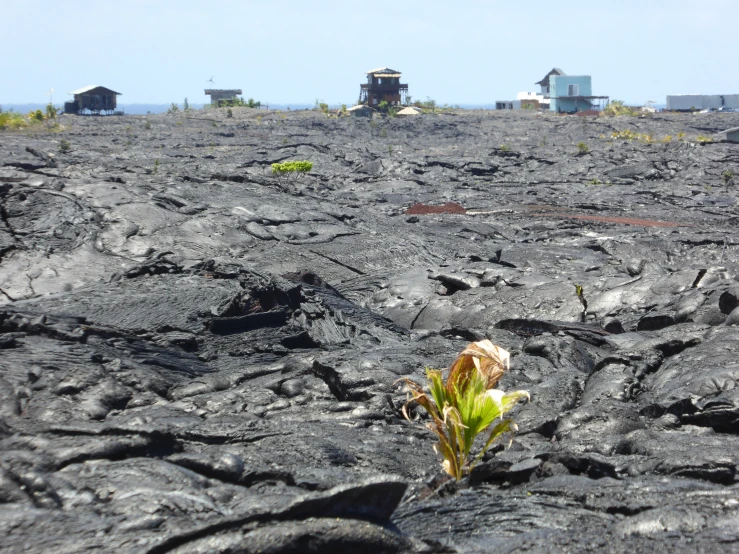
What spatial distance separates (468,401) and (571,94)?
67.2m

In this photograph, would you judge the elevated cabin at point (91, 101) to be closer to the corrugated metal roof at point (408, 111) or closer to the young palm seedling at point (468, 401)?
the corrugated metal roof at point (408, 111)

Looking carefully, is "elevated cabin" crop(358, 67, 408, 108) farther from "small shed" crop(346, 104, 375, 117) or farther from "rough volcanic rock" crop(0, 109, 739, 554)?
"rough volcanic rock" crop(0, 109, 739, 554)

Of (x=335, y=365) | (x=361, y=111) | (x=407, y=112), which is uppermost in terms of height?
(x=361, y=111)

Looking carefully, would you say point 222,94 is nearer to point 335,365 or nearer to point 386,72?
point 386,72

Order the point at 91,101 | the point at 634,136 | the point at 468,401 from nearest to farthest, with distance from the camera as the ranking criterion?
the point at 468,401 → the point at 634,136 → the point at 91,101

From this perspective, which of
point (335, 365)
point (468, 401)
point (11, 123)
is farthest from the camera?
point (11, 123)

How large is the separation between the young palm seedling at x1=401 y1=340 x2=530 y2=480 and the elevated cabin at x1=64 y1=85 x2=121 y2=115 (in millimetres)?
57385

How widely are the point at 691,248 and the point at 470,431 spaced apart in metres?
16.9

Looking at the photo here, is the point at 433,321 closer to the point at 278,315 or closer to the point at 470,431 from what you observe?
the point at 278,315

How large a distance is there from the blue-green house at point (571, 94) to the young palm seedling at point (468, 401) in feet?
213

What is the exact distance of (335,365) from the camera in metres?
9.05

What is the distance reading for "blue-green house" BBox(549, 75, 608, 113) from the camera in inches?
2662

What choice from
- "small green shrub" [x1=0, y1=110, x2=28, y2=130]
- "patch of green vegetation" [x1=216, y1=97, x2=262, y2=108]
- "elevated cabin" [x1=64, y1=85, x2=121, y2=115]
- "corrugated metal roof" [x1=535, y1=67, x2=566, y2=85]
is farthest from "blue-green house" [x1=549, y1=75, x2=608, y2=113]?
"small green shrub" [x1=0, y1=110, x2=28, y2=130]

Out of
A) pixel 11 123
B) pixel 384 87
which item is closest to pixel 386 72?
pixel 384 87
